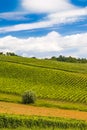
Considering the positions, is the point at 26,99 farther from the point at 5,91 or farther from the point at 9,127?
the point at 9,127

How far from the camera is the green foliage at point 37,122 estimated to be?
29500 mm

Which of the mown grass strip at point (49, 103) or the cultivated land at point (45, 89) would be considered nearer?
the cultivated land at point (45, 89)

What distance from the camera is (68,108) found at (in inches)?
1998

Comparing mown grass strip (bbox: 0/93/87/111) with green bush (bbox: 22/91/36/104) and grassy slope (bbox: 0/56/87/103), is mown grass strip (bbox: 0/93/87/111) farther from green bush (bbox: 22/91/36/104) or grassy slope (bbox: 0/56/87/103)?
grassy slope (bbox: 0/56/87/103)

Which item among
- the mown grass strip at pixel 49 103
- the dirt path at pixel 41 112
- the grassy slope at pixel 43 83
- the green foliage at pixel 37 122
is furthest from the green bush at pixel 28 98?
the green foliage at pixel 37 122

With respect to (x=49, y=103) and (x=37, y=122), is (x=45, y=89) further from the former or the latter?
(x=37, y=122)

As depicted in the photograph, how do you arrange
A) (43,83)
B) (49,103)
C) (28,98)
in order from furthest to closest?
(43,83) → (49,103) → (28,98)

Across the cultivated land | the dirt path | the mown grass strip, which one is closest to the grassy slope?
the cultivated land

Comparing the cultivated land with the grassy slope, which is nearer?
the cultivated land

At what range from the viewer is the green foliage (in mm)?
29500

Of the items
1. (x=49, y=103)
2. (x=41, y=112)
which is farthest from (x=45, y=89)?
(x=41, y=112)

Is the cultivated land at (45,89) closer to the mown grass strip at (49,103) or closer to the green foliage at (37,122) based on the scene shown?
the mown grass strip at (49,103)

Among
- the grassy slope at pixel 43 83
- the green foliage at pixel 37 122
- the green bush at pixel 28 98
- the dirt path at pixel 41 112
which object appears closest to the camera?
the green foliage at pixel 37 122

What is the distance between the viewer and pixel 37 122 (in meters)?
30.2
